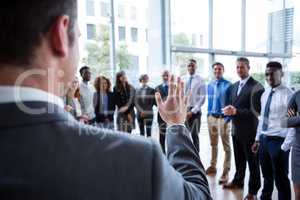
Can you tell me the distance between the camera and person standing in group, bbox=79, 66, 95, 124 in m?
4.70

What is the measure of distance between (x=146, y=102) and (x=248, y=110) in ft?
7.07

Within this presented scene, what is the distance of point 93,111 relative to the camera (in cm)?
484

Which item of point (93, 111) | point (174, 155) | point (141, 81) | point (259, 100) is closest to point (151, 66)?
point (141, 81)

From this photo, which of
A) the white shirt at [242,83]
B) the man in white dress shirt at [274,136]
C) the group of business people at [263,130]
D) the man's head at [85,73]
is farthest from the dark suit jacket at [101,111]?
the man in white dress shirt at [274,136]

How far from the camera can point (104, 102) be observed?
5.01 metres

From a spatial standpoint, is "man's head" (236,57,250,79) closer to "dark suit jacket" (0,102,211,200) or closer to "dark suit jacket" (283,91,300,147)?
"dark suit jacket" (283,91,300,147)

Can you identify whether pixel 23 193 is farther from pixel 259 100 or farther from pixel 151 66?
pixel 151 66

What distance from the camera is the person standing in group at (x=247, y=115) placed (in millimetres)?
3477

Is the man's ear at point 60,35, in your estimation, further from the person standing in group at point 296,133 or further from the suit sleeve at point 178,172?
the person standing in group at point 296,133

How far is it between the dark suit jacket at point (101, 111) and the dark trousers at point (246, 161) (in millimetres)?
2133

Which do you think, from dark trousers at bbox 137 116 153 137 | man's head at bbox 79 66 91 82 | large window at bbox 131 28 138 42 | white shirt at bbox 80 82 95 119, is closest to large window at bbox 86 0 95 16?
large window at bbox 131 28 138 42

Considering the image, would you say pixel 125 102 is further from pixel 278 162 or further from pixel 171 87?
pixel 171 87

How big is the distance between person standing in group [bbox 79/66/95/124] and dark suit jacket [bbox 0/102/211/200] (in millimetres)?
4146

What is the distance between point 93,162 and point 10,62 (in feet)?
0.73
